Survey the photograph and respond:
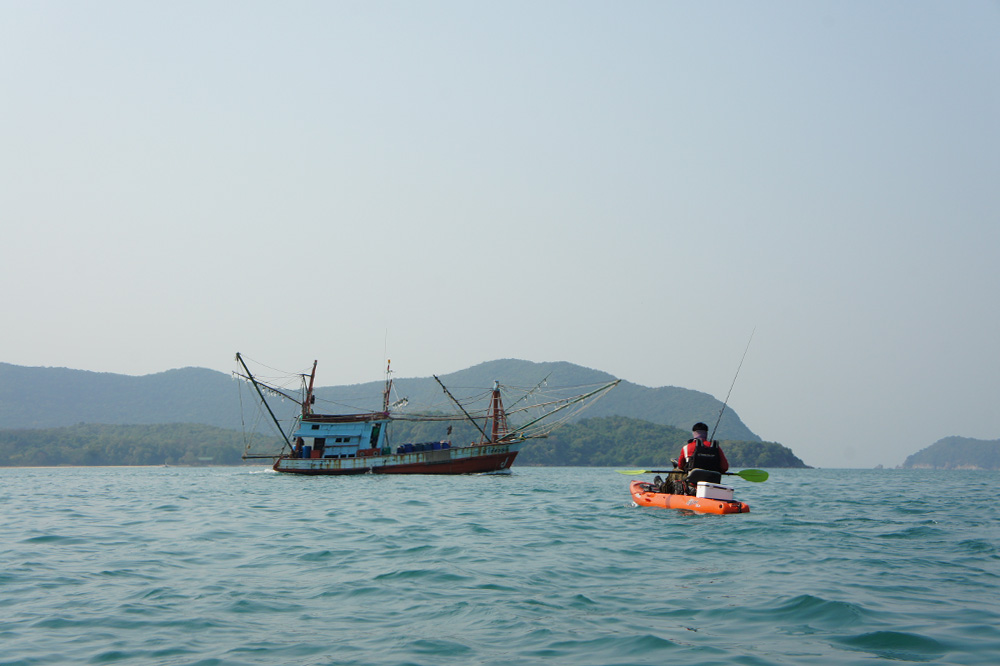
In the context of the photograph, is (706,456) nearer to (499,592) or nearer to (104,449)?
(499,592)

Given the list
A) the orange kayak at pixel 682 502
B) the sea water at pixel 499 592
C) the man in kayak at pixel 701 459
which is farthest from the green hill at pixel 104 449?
the man in kayak at pixel 701 459

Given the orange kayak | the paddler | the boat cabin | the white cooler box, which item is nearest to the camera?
the orange kayak

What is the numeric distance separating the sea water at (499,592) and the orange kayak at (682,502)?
3.01 feet

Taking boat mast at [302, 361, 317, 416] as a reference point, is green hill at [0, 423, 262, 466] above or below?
below

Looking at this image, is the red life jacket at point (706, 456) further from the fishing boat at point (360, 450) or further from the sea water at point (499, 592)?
the fishing boat at point (360, 450)

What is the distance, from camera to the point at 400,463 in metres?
73.0

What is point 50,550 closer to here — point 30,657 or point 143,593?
point 143,593

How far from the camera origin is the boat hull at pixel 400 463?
238 feet

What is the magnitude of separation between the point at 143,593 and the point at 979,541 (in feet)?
67.7

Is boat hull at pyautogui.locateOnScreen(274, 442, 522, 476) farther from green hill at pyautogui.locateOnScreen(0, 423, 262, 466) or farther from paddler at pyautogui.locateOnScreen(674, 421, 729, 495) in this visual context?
green hill at pyautogui.locateOnScreen(0, 423, 262, 466)

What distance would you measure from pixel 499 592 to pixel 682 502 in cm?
1562

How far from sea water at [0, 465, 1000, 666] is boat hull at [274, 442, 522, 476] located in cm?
4706

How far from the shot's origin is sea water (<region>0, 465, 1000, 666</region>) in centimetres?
997

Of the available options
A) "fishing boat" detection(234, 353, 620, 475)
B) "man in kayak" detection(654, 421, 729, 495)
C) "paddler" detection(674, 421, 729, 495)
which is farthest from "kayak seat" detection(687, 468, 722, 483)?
"fishing boat" detection(234, 353, 620, 475)
